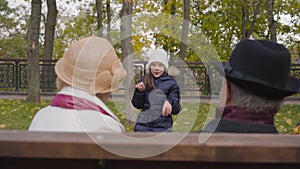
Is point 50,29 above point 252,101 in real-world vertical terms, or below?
below

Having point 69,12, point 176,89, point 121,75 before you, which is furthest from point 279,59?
point 69,12

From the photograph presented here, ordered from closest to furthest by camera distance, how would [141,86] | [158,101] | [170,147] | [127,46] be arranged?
1. [170,147]
2. [141,86]
3. [158,101]
4. [127,46]

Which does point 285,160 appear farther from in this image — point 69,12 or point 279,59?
point 69,12

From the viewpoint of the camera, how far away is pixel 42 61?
17.1 meters

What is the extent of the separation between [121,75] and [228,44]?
988 inches

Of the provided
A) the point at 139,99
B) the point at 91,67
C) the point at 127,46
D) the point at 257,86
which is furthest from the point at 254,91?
the point at 127,46

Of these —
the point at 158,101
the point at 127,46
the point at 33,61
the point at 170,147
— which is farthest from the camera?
the point at 33,61

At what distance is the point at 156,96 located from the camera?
438 cm

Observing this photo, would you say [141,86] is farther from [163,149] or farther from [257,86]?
[163,149]

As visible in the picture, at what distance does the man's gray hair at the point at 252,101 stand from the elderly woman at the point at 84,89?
55 cm

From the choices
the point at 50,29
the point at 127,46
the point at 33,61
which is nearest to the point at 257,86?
the point at 127,46

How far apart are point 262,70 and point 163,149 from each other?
84cm

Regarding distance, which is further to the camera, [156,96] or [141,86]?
[156,96]

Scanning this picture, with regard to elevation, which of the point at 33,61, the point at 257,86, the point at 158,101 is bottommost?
the point at 33,61
